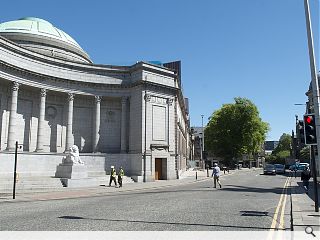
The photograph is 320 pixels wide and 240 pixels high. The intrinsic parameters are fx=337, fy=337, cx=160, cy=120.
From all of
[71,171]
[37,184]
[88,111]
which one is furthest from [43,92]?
[37,184]

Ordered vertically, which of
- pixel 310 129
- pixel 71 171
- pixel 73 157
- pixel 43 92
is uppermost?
pixel 43 92

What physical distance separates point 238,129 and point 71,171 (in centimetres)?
5250

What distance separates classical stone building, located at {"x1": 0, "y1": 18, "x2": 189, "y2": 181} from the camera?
3353 centimetres

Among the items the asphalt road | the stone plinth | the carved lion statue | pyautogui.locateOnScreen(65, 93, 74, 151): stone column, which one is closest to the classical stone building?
pyautogui.locateOnScreen(65, 93, 74, 151): stone column

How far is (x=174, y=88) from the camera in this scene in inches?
1594

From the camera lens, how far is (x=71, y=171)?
28.4 metres

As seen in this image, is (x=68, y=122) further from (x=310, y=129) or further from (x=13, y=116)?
(x=310, y=129)

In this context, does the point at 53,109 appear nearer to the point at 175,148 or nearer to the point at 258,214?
the point at 175,148

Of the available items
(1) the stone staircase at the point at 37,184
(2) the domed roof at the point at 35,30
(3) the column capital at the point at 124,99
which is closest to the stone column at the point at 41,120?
(1) the stone staircase at the point at 37,184

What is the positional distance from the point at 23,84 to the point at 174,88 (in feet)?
55.4

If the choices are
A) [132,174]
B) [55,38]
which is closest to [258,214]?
[132,174]

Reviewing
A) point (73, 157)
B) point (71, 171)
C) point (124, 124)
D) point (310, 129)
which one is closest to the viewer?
point (310, 129)

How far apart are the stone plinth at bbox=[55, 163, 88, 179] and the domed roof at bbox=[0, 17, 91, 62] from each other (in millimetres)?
19008

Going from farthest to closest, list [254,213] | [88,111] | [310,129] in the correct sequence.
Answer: [88,111] → [254,213] → [310,129]
